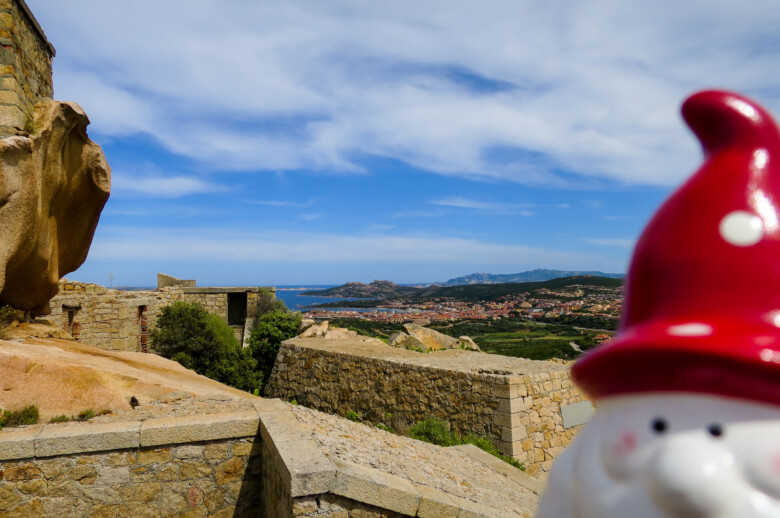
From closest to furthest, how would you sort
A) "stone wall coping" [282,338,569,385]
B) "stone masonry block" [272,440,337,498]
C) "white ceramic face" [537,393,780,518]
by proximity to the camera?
"white ceramic face" [537,393,780,518], "stone masonry block" [272,440,337,498], "stone wall coping" [282,338,569,385]

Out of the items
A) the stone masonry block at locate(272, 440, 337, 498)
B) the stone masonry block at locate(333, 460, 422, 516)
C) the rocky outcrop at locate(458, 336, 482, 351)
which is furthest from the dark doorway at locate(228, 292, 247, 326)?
the stone masonry block at locate(333, 460, 422, 516)

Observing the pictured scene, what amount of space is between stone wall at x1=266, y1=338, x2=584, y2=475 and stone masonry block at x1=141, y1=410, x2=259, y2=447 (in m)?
5.53

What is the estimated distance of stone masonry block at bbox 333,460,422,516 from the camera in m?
4.29

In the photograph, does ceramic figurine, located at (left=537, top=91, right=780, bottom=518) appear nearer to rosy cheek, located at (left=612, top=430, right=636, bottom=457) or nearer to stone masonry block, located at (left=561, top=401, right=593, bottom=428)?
rosy cheek, located at (left=612, top=430, right=636, bottom=457)

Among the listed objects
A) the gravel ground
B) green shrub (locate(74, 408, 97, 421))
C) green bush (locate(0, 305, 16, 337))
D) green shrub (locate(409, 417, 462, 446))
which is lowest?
green shrub (locate(409, 417, 462, 446))

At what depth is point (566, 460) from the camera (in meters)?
1.53

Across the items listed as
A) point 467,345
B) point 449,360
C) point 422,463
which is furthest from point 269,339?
point 422,463

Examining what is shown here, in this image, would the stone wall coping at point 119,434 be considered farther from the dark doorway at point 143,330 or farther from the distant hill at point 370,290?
the distant hill at point 370,290

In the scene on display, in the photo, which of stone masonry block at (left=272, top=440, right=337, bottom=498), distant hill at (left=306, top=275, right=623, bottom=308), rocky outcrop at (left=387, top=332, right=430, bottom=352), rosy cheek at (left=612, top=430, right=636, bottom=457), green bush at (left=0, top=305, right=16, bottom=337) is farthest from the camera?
Answer: distant hill at (left=306, top=275, right=623, bottom=308)

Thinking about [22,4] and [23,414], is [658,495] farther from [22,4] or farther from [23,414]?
[22,4]

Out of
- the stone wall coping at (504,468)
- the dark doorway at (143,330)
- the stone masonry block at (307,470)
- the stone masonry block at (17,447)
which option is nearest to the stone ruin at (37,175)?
the stone masonry block at (17,447)

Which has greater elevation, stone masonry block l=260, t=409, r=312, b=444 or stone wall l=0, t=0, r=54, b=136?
stone wall l=0, t=0, r=54, b=136

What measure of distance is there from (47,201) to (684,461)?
9079 mm

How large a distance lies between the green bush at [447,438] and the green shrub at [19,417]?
18.8 ft
